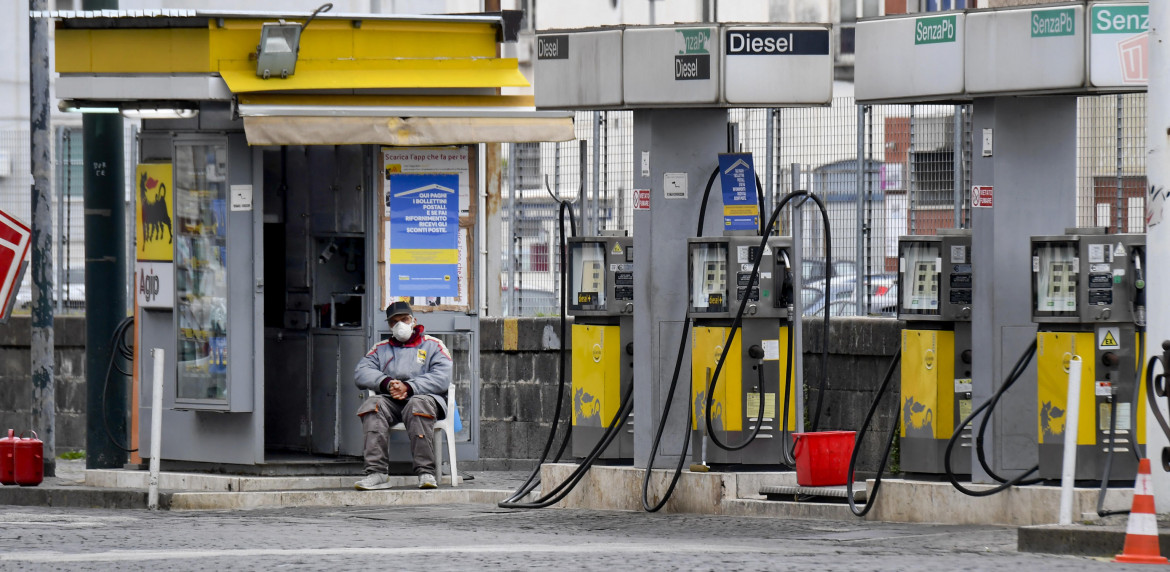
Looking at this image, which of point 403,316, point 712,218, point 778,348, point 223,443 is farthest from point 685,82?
point 223,443

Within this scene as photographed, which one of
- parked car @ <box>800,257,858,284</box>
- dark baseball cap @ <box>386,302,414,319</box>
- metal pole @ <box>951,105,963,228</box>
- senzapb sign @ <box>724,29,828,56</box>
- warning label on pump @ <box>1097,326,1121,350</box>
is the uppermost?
senzapb sign @ <box>724,29,828,56</box>

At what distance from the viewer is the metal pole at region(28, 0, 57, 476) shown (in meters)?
14.2

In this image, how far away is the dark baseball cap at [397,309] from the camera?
13219 mm

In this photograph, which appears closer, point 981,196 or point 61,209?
point 981,196

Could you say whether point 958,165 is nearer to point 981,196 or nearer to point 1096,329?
point 981,196

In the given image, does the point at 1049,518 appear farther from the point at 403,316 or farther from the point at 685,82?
the point at 403,316

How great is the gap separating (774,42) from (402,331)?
138 inches

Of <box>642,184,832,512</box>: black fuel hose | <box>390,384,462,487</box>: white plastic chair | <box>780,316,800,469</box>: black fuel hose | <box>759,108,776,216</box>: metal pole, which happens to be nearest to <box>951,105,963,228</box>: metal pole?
<box>759,108,776,216</box>: metal pole

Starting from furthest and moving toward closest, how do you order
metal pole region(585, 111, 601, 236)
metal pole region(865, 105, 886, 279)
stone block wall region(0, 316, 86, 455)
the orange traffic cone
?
stone block wall region(0, 316, 86, 455), metal pole region(585, 111, 601, 236), metal pole region(865, 105, 886, 279), the orange traffic cone

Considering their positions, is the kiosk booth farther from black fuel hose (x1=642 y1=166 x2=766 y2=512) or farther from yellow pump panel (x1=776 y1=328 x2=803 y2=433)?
yellow pump panel (x1=776 y1=328 x2=803 y2=433)

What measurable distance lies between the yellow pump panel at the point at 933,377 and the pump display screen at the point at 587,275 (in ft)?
7.91

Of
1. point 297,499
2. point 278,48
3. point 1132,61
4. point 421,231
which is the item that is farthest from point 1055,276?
point 278,48

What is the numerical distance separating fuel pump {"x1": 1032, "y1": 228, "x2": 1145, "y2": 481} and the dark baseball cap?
15.7ft

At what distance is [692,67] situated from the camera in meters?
11.7
